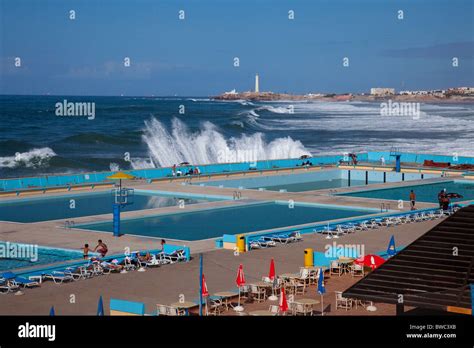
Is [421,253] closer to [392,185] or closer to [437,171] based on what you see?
[392,185]

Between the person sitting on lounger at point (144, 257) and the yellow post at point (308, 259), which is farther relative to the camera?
the person sitting on lounger at point (144, 257)

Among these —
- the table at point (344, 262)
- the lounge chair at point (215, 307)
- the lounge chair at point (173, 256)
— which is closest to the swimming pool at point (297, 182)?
the lounge chair at point (173, 256)

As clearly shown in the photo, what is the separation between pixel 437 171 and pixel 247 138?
44279mm

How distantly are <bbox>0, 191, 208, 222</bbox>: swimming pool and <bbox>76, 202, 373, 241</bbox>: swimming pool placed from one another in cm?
227

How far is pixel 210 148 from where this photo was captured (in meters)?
68.5

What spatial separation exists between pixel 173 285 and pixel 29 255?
528 cm

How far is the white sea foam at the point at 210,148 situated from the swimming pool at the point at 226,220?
97.8 ft

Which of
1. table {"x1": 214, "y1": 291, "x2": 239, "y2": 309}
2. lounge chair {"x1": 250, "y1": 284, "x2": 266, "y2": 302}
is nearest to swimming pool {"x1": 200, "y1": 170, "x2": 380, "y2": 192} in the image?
lounge chair {"x1": 250, "y1": 284, "x2": 266, "y2": 302}

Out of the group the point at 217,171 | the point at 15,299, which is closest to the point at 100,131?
the point at 217,171

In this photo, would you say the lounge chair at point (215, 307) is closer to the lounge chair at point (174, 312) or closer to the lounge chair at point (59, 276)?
the lounge chair at point (174, 312)

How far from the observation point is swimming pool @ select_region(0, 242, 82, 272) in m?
21.9

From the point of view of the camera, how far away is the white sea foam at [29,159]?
59209 mm

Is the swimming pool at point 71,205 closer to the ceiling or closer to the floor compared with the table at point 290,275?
closer to the ceiling

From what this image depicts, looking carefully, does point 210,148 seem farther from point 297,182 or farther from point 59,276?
point 59,276
